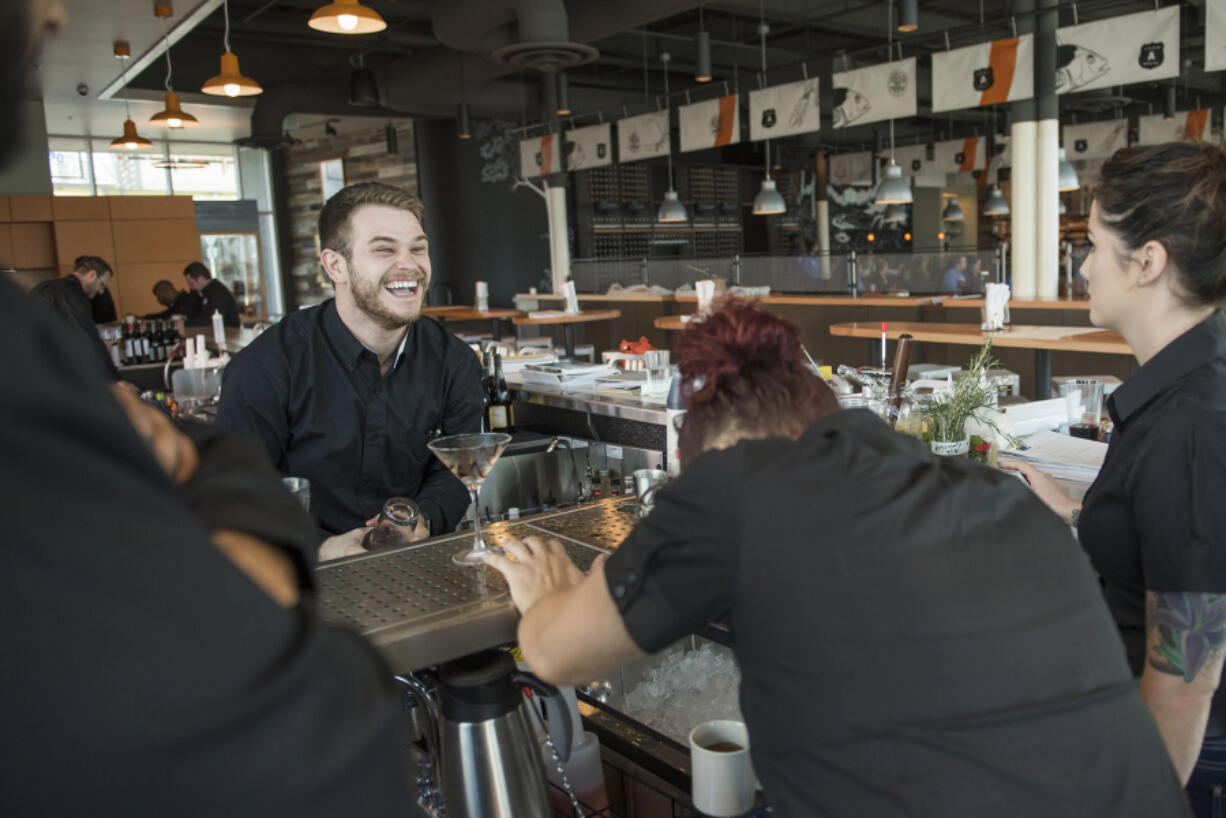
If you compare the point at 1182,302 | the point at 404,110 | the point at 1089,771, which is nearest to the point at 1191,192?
the point at 1182,302

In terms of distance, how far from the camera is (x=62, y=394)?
17.3 inches

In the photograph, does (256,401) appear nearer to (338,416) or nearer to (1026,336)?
(338,416)

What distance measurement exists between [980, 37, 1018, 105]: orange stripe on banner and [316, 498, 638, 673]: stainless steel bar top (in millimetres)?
6808

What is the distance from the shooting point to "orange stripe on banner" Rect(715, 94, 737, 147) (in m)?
9.86

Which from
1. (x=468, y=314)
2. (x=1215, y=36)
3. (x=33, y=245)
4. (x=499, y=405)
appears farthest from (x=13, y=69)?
(x=33, y=245)

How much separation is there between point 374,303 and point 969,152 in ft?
45.5

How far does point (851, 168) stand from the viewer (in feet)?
52.5

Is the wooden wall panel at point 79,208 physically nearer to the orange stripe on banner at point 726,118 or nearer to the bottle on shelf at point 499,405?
the orange stripe on banner at point 726,118

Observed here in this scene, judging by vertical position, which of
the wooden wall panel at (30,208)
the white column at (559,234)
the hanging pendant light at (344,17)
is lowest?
the white column at (559,234)

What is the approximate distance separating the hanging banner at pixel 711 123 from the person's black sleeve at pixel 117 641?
9869 millimetres

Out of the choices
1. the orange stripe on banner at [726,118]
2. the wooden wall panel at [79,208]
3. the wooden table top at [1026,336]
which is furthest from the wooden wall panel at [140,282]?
the wooden table top at [1026,336]

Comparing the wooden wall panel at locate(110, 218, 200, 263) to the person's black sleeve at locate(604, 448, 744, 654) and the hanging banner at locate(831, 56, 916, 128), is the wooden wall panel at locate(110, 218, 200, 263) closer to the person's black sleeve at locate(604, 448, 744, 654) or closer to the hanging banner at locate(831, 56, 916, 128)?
the hanging banner at locate(831, 56, 916, 128)

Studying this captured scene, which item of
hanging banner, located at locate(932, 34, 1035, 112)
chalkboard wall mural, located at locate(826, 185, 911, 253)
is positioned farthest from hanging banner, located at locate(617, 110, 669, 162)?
chalkboard wall mural, located at locate(826, 185, 911, 253)

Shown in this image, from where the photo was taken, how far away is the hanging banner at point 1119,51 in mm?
6672
